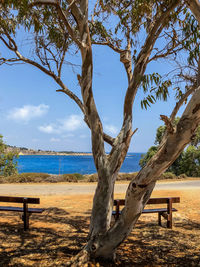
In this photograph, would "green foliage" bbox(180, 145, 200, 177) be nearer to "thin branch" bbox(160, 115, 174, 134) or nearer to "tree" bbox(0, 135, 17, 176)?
"tree" bbox(0, 135, 17, 176)

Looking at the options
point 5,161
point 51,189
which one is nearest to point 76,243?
point 51,189

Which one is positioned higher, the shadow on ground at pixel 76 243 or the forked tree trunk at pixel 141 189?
the forked tree trunk at pixel 141 189

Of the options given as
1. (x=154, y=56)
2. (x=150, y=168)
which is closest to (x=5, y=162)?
(x=154, y=56)

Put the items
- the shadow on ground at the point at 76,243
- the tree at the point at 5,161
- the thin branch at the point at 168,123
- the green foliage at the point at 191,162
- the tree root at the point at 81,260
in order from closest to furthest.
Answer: the thin branch at the point at 168,123
the tree root at the point at 81,260
the shadow on ground at the point at 76,243
the tree at the point at 5,161
the green foliage at the point at 191,162

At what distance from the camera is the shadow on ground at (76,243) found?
12.9ft

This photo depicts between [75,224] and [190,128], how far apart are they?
14.9ft

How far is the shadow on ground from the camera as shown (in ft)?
12.9

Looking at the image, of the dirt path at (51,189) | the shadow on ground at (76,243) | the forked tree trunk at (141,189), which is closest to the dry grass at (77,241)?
the shadow on ground at (76,243)

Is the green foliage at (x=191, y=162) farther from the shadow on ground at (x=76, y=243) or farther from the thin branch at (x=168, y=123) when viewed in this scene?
the thin branch at (x=168, y=123)

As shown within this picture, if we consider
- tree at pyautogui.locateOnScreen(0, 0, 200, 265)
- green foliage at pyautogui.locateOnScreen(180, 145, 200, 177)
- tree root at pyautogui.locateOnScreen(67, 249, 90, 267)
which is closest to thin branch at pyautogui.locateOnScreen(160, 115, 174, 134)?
tree at pyautogui.locateOnScreen(0, 0, 200, 265)

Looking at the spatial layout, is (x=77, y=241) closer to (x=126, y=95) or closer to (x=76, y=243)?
(x=76, y=243)

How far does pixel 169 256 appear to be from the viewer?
416 centimetres

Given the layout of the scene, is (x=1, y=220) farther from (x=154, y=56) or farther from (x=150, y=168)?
(x=154, y=56)

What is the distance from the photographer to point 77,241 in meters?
4.86
